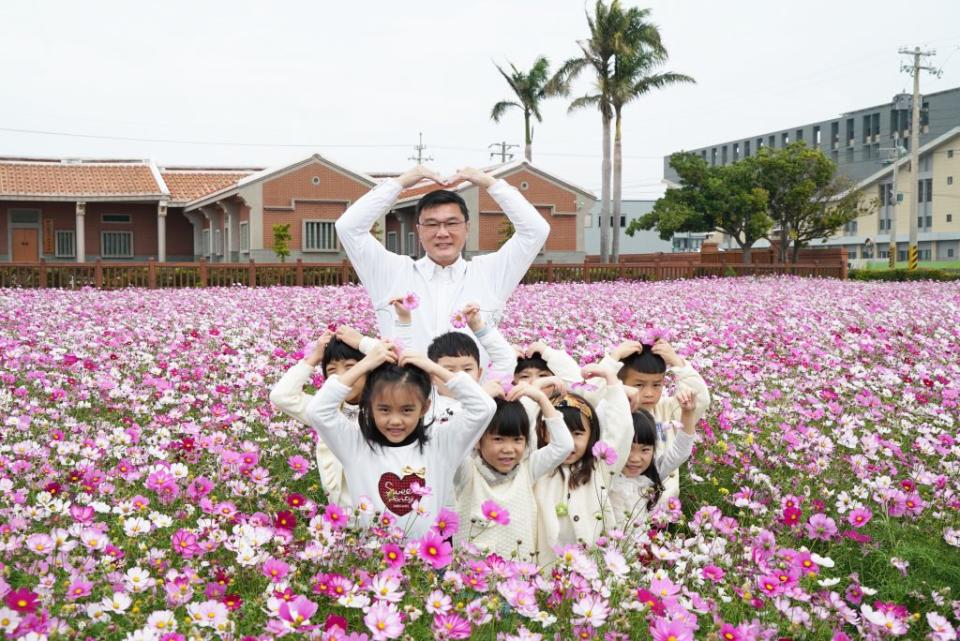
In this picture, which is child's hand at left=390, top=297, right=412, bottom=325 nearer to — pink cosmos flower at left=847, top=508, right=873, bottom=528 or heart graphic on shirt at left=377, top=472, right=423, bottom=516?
heart graphic on shirt at left=377, top=472, right=423, bottom=516

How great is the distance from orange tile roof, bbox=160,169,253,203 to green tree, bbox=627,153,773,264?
15461 mm

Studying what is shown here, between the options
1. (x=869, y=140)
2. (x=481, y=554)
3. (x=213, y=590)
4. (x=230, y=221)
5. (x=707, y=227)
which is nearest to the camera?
(x=213, y=590)

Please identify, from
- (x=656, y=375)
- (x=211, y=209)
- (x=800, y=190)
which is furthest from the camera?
(x=800, y=190)

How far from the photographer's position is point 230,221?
2964 cm

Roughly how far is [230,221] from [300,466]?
27253 mm

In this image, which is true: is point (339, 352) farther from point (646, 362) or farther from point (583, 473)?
point (646, 362)

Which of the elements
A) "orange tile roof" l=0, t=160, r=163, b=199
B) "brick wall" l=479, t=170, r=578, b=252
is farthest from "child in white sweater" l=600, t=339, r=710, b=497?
"orange tile roof" l=0, t=160, r=163, b=199

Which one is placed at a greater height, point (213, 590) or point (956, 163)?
point (956, 163)

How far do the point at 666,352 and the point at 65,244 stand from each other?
102ft

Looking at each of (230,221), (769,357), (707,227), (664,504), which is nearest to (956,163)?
(707,227)

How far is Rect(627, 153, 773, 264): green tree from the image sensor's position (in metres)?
33.5

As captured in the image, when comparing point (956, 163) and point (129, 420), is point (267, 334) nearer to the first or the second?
point (129, 420)

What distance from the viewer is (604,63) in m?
33.4

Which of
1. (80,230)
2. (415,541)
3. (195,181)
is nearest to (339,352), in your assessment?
(415,541)
